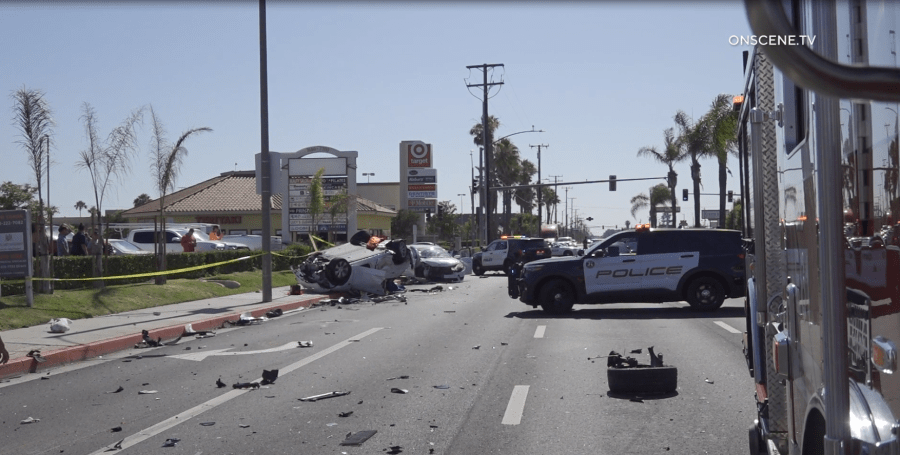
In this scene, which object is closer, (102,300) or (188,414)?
(188,414)

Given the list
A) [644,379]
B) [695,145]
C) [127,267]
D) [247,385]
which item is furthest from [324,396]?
[695,145]

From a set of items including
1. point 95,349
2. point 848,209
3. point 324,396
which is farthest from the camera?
point 95,349

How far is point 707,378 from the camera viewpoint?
32.0ft

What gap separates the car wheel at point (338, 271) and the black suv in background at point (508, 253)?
13193mm

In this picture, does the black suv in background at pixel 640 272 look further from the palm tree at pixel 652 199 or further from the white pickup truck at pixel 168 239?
the palm tree at pixel 652 199

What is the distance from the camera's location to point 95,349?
1288 cm

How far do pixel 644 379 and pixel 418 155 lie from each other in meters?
50.7

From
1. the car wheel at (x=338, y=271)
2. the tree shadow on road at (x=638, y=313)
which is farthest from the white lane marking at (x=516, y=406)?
the car wheel at (x=338, y=271)

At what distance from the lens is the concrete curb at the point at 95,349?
11.1 meters

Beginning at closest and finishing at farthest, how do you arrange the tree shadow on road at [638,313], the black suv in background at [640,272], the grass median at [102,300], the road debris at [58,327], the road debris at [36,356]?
the road debris at [36,356]
the road debris at [58,327]
the grass median at [102,300]
the tree shadow on road at [638,313]
the black suv in background at [640,272]

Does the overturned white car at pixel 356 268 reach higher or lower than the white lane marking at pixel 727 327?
higher

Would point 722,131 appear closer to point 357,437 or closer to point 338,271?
point 338,271

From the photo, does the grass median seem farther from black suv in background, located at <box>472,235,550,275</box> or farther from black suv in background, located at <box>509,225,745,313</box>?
black suv in background, located at <box>472,235,550,275</box>

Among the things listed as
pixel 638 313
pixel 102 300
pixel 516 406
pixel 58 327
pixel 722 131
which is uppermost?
pixel 722 131
